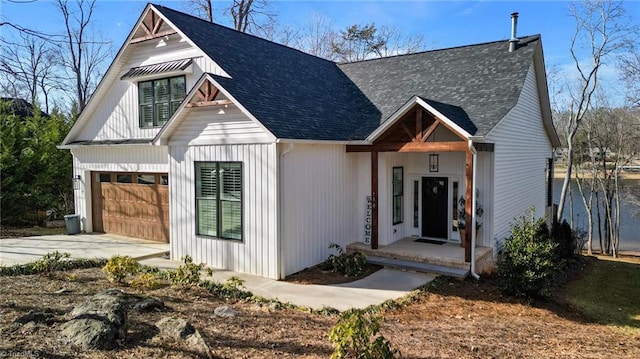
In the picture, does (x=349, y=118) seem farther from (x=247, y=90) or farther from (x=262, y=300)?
(x=262, y=300)

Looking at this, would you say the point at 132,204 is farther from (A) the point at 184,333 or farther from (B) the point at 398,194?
(A) the point at 184,333

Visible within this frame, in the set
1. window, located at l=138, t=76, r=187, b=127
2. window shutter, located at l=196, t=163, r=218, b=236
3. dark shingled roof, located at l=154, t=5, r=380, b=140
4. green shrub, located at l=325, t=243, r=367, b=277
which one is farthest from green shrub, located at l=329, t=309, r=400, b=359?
window, located at l=138, t=76, r=187, b=127

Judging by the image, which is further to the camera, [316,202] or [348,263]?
[316,202]

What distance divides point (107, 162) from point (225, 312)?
33.2 ft

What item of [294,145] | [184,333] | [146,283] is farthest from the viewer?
[294,145]

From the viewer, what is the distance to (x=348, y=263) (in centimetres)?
983

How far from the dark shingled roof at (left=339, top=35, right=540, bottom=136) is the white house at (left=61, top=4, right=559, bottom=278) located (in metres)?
0.06

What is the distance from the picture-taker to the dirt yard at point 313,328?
517cm

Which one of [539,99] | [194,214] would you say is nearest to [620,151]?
[539,99]

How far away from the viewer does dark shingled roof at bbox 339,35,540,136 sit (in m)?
10.5

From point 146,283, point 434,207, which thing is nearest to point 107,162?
point 146,283

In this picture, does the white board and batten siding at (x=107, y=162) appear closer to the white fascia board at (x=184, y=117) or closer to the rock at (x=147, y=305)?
the white fascia board at (x=184, y=117)

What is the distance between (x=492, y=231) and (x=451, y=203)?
1500 millimetres

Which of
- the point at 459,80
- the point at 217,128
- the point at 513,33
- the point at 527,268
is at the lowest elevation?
the point at 527,268
